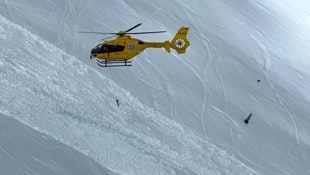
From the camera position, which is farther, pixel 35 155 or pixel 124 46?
pixel 124 46

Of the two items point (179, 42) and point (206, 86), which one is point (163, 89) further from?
point (179, 42)

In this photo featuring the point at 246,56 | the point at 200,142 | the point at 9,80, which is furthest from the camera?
the point at 246,56

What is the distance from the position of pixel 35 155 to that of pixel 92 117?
16.0 ft

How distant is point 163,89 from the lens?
89.1ft

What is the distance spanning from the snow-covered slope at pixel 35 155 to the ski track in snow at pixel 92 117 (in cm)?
72

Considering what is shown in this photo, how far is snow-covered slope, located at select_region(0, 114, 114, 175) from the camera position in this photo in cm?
1805

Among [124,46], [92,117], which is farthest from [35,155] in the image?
[124,46]

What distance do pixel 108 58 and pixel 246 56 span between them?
10.9 metres

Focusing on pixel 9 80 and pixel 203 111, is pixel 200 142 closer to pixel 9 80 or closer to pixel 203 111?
pixel 203 111

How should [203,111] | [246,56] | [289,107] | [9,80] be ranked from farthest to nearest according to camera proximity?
[246,56], [289,107], [203,111], [9,80]

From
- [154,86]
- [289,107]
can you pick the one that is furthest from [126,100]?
[289,107]

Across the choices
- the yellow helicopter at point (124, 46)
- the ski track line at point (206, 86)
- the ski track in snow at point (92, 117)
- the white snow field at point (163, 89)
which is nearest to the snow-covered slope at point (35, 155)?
the ski track in snow at point (92, 117)

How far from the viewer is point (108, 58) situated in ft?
77.7

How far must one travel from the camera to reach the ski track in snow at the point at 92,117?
71.2ft
